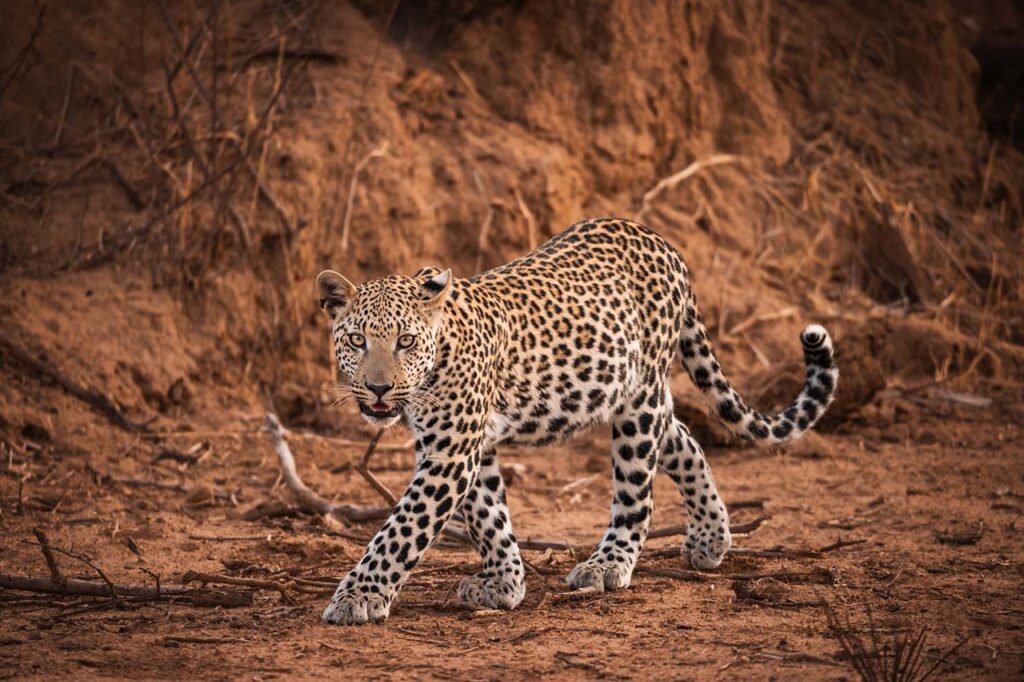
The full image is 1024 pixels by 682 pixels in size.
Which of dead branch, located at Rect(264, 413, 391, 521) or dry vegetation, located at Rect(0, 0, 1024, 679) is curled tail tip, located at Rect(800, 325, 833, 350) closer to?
dry vegetation, located at Rect(0, 0, 1024, 679)

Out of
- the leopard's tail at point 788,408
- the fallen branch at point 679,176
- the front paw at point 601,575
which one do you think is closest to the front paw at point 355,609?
the front paw at point 601,575

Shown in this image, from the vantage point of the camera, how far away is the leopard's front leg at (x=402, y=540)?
6.40m

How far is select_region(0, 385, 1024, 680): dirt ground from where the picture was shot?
19.4 feet

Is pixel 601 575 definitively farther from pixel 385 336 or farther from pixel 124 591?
pixel 124 591

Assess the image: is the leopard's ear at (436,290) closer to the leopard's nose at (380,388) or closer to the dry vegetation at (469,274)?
the leopard's nose at (380,388)

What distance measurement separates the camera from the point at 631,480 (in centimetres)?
739

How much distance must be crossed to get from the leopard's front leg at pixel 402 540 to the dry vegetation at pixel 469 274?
20 cm

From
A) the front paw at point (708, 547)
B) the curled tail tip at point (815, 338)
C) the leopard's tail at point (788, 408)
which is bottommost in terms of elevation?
the front paw at point (708, 547)

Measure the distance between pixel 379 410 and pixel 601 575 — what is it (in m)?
1.62

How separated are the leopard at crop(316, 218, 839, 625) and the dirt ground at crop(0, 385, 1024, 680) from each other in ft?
1.01

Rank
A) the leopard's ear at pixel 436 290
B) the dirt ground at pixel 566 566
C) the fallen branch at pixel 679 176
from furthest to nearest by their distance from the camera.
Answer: the fallen branch at pixel 679 176
the leopard's ear at pixel 436 290
the dirt ground at pixel 566 566

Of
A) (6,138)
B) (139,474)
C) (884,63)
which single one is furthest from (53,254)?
(884,63)

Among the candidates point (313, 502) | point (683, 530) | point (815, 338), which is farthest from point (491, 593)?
point (815, 338)

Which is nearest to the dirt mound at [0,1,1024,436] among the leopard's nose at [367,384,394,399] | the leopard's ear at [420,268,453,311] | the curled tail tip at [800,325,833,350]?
the curled tail tip at [800,325,833,350]
